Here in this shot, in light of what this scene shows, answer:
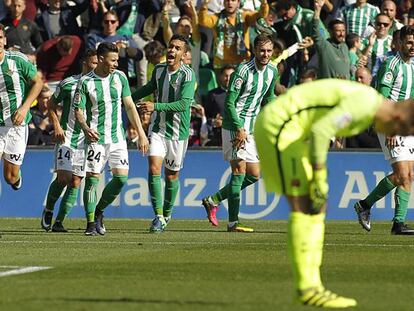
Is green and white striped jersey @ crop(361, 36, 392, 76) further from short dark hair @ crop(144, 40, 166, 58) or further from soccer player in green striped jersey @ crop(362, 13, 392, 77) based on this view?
short dark hair @ crop(144, 40, 166, 58)

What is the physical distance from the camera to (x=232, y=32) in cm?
2177

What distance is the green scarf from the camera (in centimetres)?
2172

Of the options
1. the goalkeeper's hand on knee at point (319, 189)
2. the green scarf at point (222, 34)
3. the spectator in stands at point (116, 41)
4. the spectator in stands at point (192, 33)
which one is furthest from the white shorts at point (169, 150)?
the goalkeeper's hand on knee at point (319, 189)

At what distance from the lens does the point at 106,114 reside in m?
15.8

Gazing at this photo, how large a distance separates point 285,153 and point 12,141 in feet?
24.5

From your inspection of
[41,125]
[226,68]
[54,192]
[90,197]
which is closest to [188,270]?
[90,197]

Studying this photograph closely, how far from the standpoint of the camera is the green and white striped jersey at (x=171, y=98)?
16281 mm

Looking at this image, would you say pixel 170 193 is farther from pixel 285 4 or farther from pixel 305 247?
pixel 305 247

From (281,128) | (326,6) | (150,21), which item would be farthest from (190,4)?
(281,128)

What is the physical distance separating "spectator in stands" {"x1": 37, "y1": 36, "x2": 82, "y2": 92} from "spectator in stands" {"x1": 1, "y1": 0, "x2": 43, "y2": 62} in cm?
29

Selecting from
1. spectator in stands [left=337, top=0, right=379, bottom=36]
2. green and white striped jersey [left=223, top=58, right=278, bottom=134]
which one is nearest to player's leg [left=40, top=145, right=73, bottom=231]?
green and white striped jersey [left=223, top=58, right=278, bottom=134]

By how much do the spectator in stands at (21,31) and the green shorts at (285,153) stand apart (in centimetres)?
1404

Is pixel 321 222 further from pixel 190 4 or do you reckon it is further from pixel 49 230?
pixel 190 4

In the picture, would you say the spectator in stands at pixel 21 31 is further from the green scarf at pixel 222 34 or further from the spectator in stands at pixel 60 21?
the green scarf at pixel 222 34
